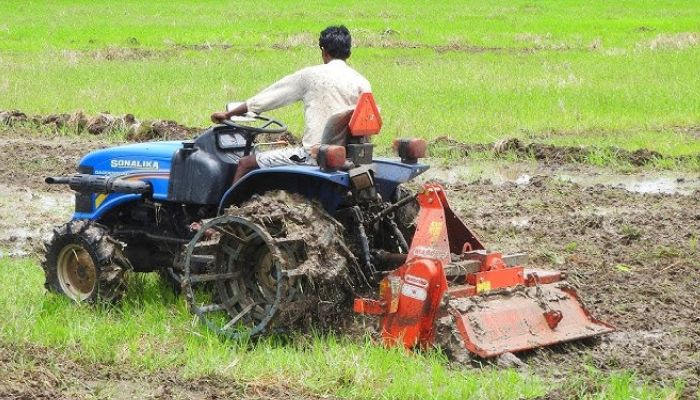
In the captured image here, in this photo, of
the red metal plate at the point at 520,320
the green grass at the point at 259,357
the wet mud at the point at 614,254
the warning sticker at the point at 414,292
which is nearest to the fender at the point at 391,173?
the warning sticker at the point at 414,292

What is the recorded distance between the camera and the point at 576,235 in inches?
384

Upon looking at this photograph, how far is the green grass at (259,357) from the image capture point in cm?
570

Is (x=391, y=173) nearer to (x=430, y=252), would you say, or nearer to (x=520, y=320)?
(x=430, y=252)

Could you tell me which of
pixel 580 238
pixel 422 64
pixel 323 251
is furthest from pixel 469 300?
pixel 422 64

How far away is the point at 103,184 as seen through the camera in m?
7.56

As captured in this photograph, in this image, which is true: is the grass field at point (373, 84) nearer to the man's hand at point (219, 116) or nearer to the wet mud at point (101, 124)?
the wet mud at point (101, 124)

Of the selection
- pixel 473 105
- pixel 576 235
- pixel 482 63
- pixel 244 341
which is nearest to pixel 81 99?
pixel 473 105

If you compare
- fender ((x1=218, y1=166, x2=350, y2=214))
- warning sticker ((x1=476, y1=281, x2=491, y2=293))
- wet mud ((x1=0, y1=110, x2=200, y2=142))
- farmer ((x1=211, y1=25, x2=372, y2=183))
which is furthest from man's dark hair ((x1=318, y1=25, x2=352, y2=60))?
wet mud ((x1=0, y1=110, x2=200, y2=142))

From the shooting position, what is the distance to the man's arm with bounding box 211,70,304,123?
6918 millimetres

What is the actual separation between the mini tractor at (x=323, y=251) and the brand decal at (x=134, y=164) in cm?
1

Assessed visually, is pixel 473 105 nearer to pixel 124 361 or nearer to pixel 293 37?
pixel 124 361

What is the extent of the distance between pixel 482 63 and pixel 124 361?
Result: 18.5 m

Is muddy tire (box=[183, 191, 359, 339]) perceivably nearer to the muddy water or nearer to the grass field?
the grass field

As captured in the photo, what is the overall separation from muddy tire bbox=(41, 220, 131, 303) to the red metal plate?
7.52ft
